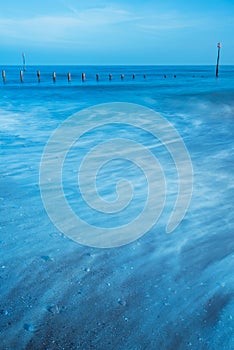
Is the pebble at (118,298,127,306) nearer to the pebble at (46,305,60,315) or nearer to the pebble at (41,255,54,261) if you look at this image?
the pebble at (46,305,60,315)

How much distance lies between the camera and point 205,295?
2.45m

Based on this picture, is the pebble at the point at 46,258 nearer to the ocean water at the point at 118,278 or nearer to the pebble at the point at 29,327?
the ocean water at the point at 118,278

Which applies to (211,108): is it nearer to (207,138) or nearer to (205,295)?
(207,138)

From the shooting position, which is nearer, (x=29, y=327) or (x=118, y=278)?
(x=29, y=327)

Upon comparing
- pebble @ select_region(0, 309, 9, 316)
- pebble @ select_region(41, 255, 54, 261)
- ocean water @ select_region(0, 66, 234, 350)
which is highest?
pebble @ select_region(0, 309, 9, 316)

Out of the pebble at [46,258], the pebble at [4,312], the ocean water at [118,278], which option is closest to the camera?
the ocean water at [118,278]

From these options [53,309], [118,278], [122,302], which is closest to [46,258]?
[53,309]

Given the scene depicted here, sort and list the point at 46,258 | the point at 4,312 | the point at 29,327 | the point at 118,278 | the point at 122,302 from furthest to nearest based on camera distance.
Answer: the point at 46,258 < the point at 118,278 < the point at 122,302 < the point at 4,312 < the point at 29,327

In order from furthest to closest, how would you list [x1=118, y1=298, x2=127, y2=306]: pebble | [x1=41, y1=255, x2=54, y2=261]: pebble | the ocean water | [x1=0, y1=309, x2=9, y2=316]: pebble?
[x1=41, y1=255, x2=54, y2=261]: pebble < [x1=118, y1=298, x2=127, y2=306]: pebble < [x1=0, y1=309, x2=9, y2=316]: pebble < the ocean water

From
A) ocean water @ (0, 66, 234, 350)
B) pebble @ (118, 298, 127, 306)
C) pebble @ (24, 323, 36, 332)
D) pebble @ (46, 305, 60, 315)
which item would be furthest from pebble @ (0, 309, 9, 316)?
pebble @ (118, 298, 127, 306)

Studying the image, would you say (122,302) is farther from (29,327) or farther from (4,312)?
(4,312)

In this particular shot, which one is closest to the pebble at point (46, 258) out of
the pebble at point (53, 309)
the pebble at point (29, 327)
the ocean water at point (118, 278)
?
the ocean water at point (118, 278)

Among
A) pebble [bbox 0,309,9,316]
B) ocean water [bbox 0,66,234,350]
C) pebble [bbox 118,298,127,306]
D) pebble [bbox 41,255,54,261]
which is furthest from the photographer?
pebble [bbox 41,255,54,261]

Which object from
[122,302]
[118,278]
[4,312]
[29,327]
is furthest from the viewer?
[118,278]
